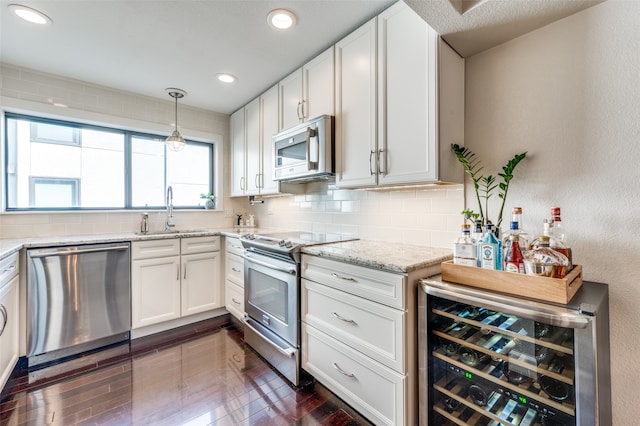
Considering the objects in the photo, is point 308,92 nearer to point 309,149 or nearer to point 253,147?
point 309,149

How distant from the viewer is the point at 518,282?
114 centimetres

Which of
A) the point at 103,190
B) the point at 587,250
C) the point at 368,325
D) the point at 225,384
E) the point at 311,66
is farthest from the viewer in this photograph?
the point at 103,190

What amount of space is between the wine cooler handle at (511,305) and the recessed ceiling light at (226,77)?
2.38 m

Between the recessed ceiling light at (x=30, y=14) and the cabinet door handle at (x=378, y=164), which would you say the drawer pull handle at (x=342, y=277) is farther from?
the recessed ceiling light at (x=30, y=14)

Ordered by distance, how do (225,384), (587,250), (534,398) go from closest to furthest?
1. (534,398)
2. (587,250)
3. (225,384)

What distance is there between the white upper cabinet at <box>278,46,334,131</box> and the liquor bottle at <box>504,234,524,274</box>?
1416mm

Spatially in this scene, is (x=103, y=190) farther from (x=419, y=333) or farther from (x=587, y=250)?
(x=587, y=250)

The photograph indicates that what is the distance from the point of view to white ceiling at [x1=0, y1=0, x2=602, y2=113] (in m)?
1.41

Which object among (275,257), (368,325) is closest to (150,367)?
(275,257)

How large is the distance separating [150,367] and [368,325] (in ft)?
5.87

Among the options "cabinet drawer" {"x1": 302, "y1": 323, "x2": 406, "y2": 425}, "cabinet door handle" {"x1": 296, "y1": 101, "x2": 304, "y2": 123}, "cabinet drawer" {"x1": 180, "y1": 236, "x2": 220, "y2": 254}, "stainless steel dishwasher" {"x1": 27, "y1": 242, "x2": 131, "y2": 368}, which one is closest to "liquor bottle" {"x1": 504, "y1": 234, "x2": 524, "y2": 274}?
"cabinet drawer" {"x1": 302, "y1": 323, "x2": 406, "y2": 425}

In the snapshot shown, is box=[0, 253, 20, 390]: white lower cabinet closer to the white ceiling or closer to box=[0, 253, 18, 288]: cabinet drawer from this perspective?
box=[0, 253, 18, 288]: cabinet drawer

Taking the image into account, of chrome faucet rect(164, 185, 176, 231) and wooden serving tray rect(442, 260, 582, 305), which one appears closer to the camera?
wooden serving tray rect(442, 260, 582, 305)

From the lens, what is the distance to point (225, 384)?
77.9 inches
